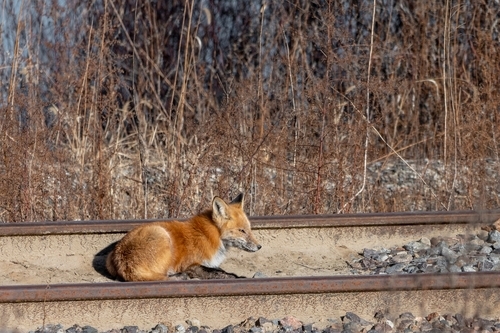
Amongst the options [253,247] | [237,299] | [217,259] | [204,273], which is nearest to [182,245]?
[204,273]

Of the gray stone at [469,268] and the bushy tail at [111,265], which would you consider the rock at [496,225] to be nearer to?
the gray stone at [469,268]

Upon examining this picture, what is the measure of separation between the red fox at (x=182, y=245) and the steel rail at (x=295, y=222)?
26 centimetres

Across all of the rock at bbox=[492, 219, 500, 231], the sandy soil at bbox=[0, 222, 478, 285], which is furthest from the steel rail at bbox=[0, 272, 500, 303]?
the rock at bbox=[492, 219, 500, 231]

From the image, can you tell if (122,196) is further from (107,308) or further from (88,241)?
(107,308)

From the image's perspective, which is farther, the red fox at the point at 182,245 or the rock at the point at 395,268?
the rock at the point at 395,268

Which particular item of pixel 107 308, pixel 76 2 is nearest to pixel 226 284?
pixel 107 308

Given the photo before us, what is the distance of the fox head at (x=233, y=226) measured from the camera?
6199 mm

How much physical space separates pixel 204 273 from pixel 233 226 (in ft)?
1.55

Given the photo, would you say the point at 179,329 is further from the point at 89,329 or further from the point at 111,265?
the point at 111,265

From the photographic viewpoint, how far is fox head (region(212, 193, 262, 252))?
6199 millimetres

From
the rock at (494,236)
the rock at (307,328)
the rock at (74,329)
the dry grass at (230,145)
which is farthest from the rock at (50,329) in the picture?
the rock at (494,236)

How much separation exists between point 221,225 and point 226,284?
5.10 feet

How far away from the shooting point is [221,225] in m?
6.32

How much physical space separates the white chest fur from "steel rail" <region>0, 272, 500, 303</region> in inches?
53.6
